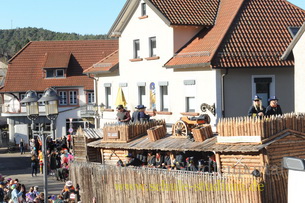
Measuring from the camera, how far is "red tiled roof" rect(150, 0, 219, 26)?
102 ft

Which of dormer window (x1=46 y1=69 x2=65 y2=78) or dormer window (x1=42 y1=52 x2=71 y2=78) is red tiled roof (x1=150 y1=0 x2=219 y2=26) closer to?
dormer window (x1=42 y1=52 x2=71 y2=78)

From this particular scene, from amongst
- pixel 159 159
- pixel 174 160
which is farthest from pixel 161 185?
pixel 159 159

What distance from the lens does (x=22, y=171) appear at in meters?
38.1

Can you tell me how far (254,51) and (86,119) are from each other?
80.5 feet

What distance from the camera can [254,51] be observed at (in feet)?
94.2

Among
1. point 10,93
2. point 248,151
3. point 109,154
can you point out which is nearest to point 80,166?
point 109,154

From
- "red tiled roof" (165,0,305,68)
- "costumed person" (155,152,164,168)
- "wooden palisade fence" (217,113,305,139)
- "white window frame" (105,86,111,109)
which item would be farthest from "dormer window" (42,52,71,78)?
"wooden palisade fence" (217,113,305,139)

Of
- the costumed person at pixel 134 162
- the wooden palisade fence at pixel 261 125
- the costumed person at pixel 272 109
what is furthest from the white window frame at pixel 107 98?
the wooden palisade fence at pixel 261 125

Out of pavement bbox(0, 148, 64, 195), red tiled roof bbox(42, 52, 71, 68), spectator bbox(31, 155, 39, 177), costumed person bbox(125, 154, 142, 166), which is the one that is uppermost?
red tiled roof bbox(42, 52, 71, 68)

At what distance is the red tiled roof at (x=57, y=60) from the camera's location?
58375 mm

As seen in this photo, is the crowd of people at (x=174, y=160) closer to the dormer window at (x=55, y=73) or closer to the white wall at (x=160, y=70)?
the white wall at (x=160, y=70)

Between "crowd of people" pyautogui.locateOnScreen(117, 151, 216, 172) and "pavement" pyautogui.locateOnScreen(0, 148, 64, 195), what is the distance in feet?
20.5

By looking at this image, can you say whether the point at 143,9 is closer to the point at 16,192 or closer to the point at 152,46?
the point at 152,46

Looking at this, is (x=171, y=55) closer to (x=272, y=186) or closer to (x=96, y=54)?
(x=272, y=186)
